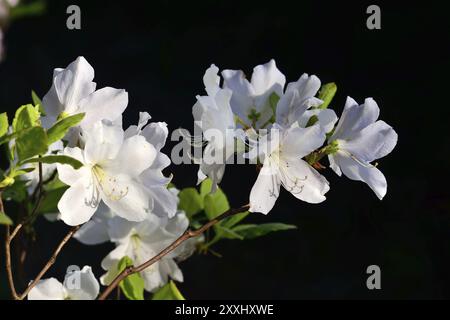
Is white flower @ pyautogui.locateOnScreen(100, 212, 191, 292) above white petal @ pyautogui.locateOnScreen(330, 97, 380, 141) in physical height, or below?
below

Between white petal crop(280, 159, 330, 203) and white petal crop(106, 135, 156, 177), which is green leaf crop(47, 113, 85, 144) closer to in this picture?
white petal crop(106, 135, 156, 177)

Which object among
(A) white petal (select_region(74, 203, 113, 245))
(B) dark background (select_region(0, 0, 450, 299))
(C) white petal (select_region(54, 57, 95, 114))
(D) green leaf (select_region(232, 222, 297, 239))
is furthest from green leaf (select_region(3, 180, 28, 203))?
(B) dark background (select_region(0, 0, 450, 299))

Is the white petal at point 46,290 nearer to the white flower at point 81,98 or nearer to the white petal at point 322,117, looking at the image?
the white flower at point 81,98

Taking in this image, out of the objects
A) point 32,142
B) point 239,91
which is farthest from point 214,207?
point 32,142

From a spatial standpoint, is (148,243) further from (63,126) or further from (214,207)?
(63,126)

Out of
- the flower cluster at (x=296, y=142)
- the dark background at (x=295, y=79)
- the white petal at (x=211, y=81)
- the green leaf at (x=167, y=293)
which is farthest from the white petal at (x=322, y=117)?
the dark background at (x=295, y=79)
